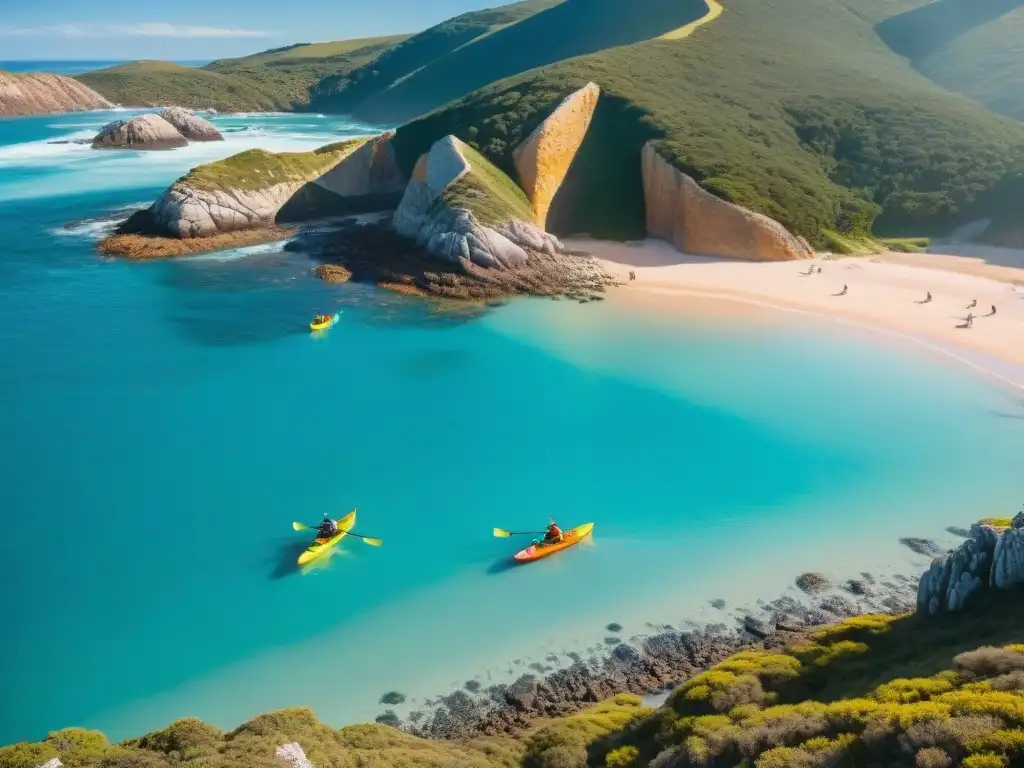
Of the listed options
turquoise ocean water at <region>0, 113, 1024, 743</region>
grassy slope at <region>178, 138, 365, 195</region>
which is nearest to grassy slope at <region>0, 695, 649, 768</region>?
turquoise ocean water at <region>0, 113, 1024, 743</region>

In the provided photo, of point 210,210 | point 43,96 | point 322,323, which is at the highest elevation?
point 43,96

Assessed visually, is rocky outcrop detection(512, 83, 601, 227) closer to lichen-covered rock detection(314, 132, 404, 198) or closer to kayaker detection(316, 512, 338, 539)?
lichen-covered rock detection(314, 132, 404, 198)

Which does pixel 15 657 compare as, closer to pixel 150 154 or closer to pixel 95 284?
pixel 95 284

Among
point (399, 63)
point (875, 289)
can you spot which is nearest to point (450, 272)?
point (875, 289)

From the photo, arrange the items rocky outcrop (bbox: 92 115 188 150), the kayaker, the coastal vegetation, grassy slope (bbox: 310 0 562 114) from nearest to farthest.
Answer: the coastal vegetation < the kayaker < rocky outcrop (bbox: 92 115 188 150) < grassy slope (bbox: 310 0 562 114)

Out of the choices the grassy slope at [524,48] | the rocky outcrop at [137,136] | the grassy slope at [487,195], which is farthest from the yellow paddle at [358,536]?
the grassy slope at [524,48]

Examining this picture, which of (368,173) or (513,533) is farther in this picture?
(368,173)

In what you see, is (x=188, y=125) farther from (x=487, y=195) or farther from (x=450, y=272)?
(x=450, y=272)
